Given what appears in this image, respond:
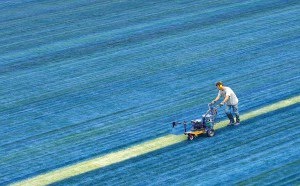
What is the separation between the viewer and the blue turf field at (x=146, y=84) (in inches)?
715

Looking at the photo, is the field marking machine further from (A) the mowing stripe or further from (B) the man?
(B) the man

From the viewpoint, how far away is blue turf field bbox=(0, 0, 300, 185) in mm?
18172

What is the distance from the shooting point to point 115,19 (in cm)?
3441

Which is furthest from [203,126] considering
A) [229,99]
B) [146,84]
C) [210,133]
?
[146,84]

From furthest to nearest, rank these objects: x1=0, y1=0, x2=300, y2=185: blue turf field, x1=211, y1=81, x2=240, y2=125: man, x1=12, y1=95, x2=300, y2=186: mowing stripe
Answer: x1=211, y1=81, x2=240, y2=125: man < x1=0, y1=0, x2=300, y2=185: blue turf field < x1=12, y1=95, x2=300, y2=186: mowing stripe

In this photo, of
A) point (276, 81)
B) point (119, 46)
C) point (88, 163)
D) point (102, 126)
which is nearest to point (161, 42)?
point (119, 46)

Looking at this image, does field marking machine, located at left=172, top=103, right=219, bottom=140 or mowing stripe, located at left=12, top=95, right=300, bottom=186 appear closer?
mowing stripe, located at left=12, top=95, right=300, bottom=186

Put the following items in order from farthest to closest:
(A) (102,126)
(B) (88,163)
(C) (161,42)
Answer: (C) (161,42) → (A) (102,126) → (B) (88,163)

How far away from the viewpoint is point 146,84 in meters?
25.0

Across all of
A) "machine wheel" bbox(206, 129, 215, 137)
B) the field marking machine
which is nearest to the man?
the field marking machine

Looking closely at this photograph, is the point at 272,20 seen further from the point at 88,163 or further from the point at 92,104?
the point at 88,163

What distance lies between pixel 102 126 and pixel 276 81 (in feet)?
18.3

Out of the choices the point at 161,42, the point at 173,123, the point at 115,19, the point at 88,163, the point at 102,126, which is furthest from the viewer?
the point at 115,19

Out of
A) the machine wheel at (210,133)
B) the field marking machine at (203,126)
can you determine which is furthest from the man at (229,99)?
the machine wheel at (210,133)
